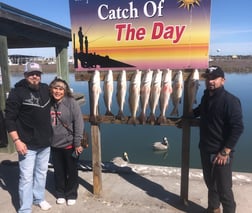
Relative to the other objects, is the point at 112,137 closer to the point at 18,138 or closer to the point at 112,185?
the point at 112,185

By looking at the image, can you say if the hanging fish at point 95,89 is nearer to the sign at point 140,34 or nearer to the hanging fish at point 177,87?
the sign at point 140,34

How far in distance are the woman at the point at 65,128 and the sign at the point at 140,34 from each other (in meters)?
0.51

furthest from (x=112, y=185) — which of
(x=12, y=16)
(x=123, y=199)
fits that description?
(x=12, y=16)

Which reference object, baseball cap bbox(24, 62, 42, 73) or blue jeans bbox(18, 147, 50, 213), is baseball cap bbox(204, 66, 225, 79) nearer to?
baseball cap bbox(24, 62, 42, 73)

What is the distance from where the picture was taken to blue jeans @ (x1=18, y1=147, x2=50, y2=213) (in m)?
3.54

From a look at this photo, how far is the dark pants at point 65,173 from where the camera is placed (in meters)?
3.91

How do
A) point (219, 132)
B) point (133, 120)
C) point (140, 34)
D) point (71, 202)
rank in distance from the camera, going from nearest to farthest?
point (219, 132) → point (140, 34) → point (133, 120) → point (71, 202)

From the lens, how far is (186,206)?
390 cm

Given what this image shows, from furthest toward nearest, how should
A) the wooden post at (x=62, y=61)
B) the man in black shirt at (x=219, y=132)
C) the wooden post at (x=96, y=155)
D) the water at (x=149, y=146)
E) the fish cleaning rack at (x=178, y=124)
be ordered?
the water at (x=149, y=146), the wooden post at (x=62, y=61), the wooden post at (x=96, y=155), the fish cleaning rack at (x=178, y=124), the man in black shirt at (x=219, y=132)

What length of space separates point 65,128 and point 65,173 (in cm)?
64

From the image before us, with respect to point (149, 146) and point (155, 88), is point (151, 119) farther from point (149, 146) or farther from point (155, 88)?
point (149, 146)

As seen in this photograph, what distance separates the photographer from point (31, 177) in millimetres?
3605

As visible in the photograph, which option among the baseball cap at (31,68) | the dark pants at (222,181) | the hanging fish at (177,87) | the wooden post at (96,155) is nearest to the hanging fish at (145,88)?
the hanging fish at (177,87)

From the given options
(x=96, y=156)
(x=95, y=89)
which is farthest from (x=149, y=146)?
(x=95, y=89)
